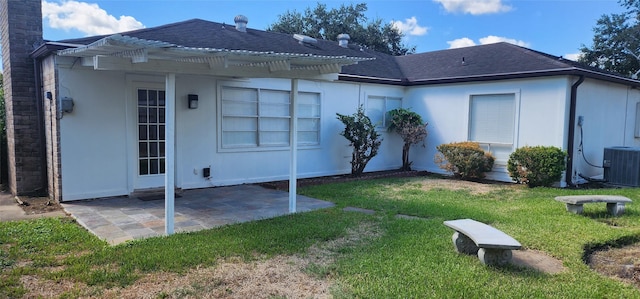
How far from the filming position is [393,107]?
39.6 ft

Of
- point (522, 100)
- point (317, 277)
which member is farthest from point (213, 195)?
point (522, 100)

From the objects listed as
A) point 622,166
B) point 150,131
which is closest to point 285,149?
point 150,131

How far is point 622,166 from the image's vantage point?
9.57m

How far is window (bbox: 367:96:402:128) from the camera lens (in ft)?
37.7

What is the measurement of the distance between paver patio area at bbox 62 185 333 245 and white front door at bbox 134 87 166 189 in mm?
589

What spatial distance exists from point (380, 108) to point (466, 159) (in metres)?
2.82

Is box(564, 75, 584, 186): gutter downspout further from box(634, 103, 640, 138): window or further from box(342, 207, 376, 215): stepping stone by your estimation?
box(342, 207, 376, 215): stepping stone

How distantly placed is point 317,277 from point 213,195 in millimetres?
4385

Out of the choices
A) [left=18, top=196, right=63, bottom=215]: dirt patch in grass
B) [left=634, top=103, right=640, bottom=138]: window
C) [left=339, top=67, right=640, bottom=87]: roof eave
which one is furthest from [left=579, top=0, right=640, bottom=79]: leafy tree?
[left=18, top=196, right=63, bottom=215]: dirt patch in grass

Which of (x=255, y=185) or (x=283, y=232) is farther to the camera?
(x=255, y=185)

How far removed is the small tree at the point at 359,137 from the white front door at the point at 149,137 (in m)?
4.32

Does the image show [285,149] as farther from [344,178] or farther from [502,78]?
[502,78]

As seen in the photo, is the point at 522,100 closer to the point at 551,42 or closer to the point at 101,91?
the point at 101,91

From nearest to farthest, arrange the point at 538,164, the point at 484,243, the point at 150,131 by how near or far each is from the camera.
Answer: the point at 484,243, the point at 150,131, the point at 538,164
